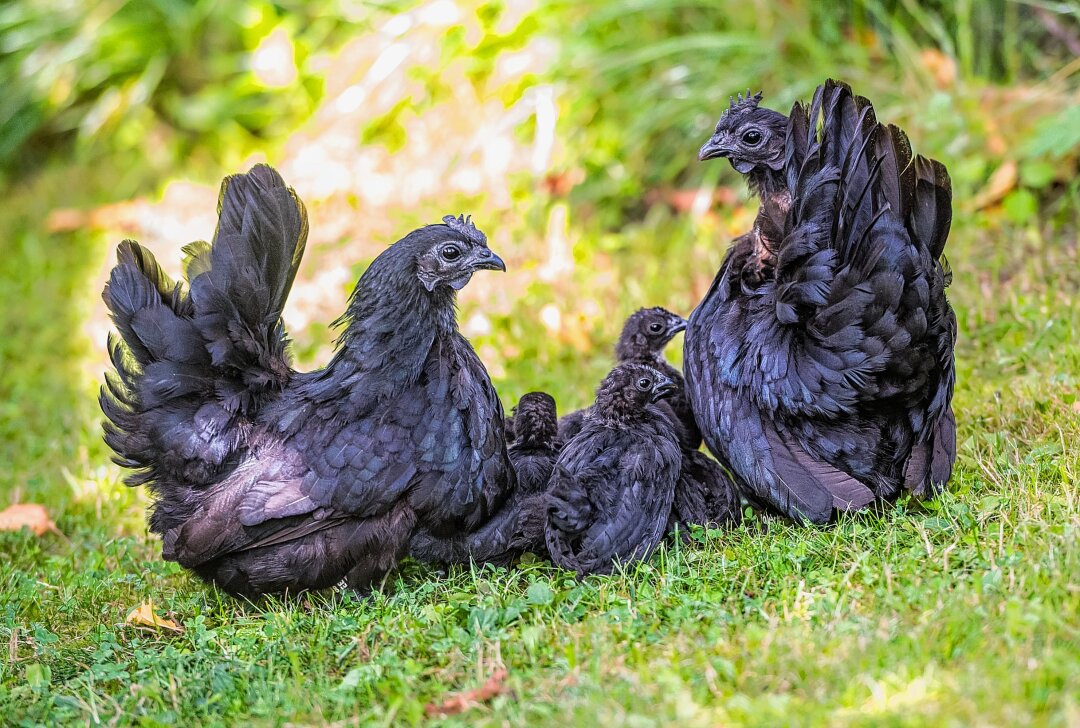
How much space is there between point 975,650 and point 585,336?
13.2ft

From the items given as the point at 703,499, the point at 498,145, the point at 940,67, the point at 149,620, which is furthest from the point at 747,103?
the point at 498,145

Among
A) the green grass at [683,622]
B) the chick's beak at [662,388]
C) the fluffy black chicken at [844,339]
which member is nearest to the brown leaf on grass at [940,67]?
the green grass at [683,622]

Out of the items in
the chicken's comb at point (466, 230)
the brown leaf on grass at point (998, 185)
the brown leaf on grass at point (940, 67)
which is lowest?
the brown leaf on grass at point (998, 185)

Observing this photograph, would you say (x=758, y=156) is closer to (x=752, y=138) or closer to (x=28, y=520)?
(x=752, y=138)

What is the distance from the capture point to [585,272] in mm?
7641

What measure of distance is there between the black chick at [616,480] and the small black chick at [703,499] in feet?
0.36

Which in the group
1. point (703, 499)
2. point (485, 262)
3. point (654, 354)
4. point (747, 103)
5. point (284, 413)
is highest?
point (747, 103)

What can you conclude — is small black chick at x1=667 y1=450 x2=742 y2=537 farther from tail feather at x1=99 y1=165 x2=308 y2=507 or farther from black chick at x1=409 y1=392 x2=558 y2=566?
tail feather at x1=99 y1=165 x2=308 y2=507

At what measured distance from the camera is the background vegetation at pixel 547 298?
3416 millimetres

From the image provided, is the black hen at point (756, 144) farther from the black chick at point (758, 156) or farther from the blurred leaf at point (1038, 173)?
the blurred leaf at point (1038, 173)

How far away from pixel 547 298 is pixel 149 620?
3765mm

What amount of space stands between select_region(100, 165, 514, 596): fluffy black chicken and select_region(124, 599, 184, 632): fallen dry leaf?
0.74ft

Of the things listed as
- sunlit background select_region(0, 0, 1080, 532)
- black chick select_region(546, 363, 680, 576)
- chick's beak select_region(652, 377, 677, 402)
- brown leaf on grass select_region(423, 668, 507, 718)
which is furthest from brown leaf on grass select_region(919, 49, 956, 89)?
brown leaf on grass select_region(423, 668, 507, 718)

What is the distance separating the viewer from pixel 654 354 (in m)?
5.41
